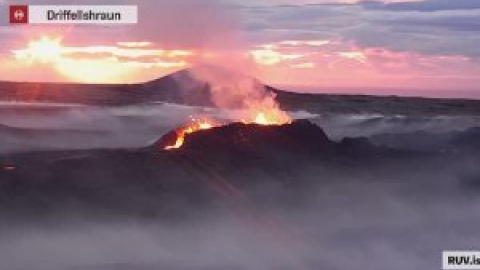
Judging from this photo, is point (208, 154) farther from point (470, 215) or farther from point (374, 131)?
point (374, 131)
